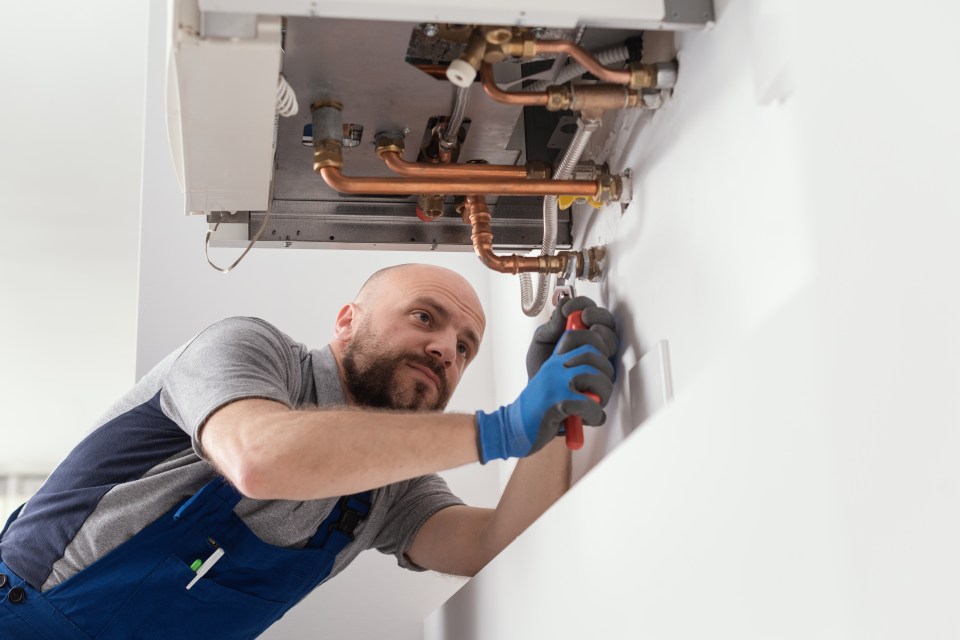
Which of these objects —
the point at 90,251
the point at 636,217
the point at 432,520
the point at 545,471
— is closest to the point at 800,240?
the point at 636,217

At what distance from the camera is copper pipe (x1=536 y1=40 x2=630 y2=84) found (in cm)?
91

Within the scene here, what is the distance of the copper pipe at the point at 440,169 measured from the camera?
1.08 metres

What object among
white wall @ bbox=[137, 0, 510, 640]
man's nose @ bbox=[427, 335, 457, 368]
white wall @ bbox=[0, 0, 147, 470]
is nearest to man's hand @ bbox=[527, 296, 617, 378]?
man's nose @ bbox=[427, 335, 457, 368]

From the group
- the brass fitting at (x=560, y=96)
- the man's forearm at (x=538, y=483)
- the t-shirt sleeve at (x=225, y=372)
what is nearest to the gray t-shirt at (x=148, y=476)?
the t-shirt sleeve at (x=225, y=372)

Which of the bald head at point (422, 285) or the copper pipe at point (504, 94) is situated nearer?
the copper pipe at point (504, 94)

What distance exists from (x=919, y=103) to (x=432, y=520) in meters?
1.21

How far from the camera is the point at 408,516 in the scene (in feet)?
Answer: 5.07

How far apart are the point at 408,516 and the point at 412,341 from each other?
0.30m

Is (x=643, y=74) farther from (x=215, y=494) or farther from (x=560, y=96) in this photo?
(x=215, y=494)

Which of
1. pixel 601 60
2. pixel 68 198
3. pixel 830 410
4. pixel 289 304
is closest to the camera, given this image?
pixel 830 410

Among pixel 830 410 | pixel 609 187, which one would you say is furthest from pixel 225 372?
pixel 830 410

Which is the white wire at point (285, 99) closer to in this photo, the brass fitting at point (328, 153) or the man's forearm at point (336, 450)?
the brass fitting at point (328, 153)

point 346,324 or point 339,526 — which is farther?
point 346,324

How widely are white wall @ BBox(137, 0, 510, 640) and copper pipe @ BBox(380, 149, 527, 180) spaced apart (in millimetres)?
994
